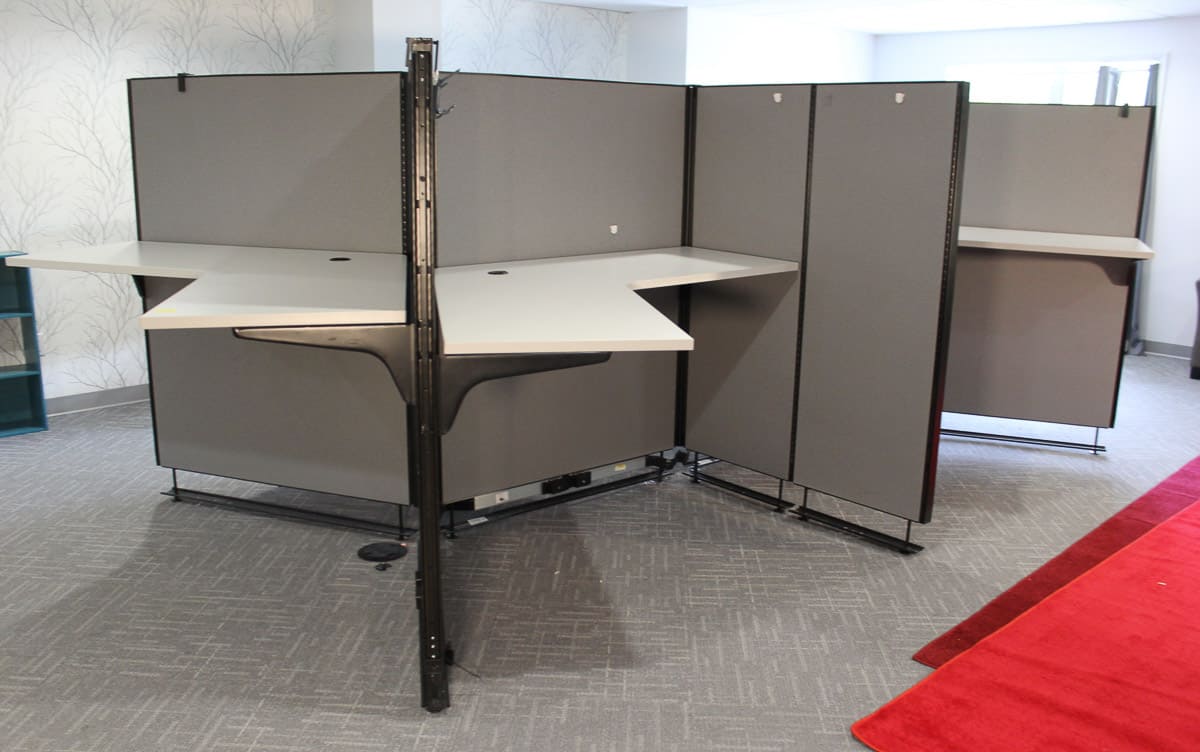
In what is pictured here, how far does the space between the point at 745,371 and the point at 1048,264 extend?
152cm

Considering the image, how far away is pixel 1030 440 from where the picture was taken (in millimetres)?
4359

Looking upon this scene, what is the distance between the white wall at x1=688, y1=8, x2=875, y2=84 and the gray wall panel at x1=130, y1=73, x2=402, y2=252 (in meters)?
3.66

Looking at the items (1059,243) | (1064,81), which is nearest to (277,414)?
(1059,243)

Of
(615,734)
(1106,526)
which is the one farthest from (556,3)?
(615,734)

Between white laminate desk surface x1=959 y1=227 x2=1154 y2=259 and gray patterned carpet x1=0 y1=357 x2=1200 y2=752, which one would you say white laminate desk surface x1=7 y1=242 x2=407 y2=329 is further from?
white laminate desk surface x1=959 y1=227 x2=1154 y2=259

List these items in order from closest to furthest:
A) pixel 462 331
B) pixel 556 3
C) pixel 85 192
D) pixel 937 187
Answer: pixel 462 331, pixel 937 187, pixel 85 192, pixel 556 3

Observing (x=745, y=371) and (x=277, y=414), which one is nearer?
(x=277, y=414)

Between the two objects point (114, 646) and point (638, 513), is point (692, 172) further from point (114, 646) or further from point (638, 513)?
point (114, 646)

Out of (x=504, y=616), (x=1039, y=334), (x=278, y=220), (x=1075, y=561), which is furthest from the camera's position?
(x=1039, y=334)

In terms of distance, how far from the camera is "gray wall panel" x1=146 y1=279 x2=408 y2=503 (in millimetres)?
3172

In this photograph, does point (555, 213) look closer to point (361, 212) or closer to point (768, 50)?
point (361, 212)

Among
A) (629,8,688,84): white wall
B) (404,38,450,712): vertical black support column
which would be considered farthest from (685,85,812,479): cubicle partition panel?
(629,8,688,84): white wall

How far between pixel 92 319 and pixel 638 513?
288 cm

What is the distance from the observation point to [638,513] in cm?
346
